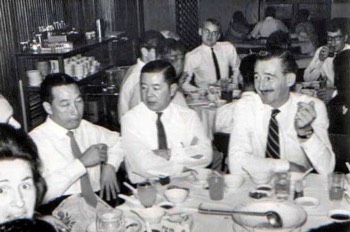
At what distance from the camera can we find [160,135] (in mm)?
3041

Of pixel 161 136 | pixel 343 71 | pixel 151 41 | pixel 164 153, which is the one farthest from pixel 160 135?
pixel 343 71

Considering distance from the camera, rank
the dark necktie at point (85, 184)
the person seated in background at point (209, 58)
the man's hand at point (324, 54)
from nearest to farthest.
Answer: the dark necktie at point (85, 184) < the man's hand at point (324, 54) < the person seated in background at point (209, 58)

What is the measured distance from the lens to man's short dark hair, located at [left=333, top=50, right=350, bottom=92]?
13.1ft

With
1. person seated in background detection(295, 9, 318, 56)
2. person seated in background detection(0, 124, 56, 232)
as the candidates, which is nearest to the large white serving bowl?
person seated in background detection(0, 124, 56, 232)

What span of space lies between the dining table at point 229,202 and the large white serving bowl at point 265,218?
3 cm

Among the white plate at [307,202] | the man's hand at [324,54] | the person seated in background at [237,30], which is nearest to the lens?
the white plate at [307,202]

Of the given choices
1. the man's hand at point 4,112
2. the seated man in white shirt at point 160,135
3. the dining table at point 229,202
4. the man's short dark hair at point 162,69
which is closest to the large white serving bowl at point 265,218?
the dining table at point 229,202

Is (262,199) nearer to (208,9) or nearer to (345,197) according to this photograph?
(345,197)

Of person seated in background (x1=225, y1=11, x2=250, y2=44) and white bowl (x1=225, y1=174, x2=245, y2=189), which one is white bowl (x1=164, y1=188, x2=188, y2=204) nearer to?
white bowl (x1=225, y1=174, x2=245, y2=189)

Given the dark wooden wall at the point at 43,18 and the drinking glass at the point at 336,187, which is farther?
the dark wooden wall at the point at 43,18

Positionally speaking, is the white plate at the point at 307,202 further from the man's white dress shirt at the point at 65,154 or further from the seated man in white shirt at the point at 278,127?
the man's white dress shirt at the point at 65,154

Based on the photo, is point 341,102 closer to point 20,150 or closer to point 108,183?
point 108,183

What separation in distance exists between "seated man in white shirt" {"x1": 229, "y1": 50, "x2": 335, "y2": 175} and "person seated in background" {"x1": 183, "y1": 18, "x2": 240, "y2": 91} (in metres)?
2.62

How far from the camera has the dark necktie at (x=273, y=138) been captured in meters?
2.93
